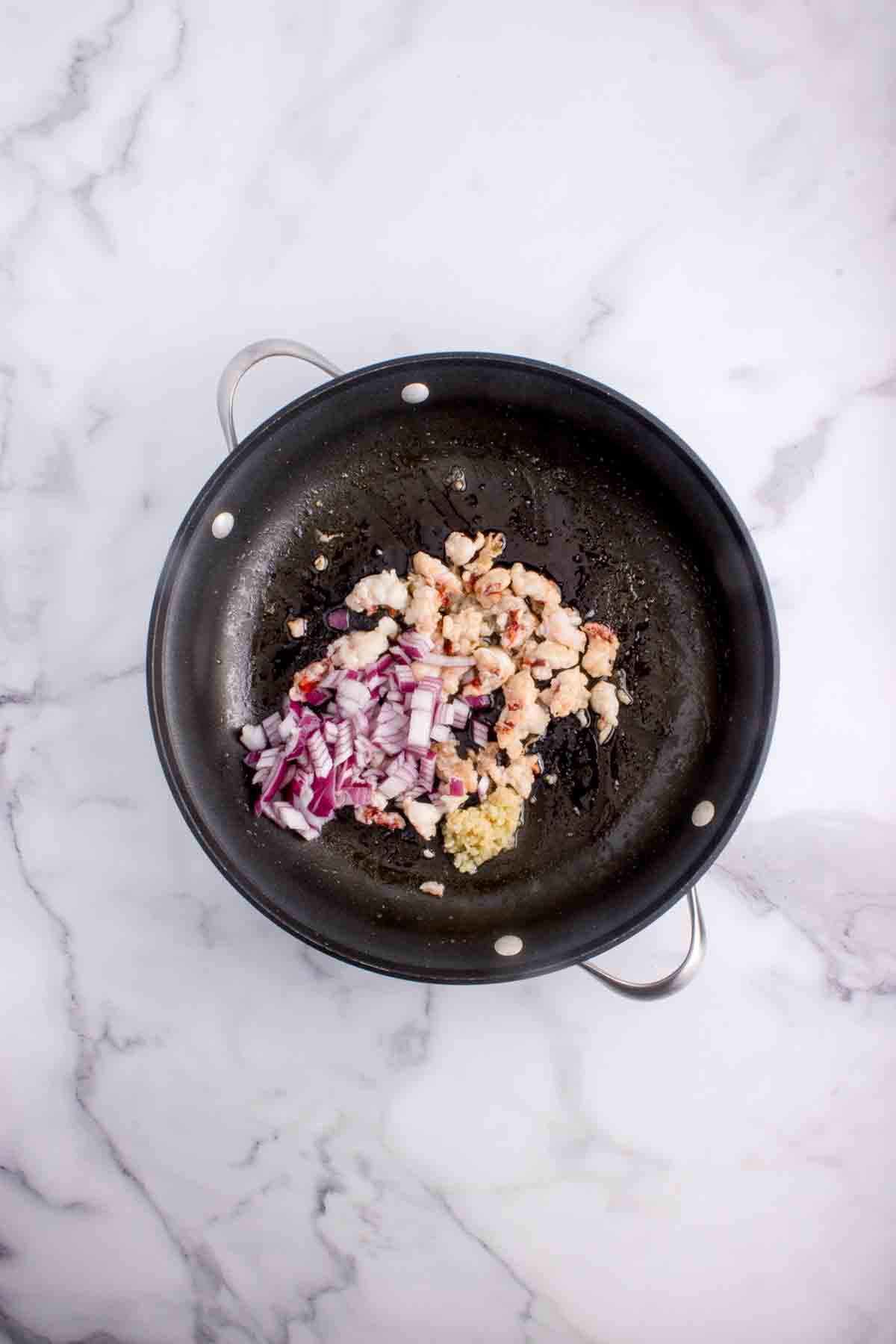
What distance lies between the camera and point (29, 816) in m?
1.29

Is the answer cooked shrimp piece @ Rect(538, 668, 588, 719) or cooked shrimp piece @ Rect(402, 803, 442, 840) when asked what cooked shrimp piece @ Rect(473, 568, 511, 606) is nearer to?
cooked shrimp piece @ Rect(538, 668, 588, 719)

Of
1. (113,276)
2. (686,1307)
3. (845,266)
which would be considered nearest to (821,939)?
(686,1307)

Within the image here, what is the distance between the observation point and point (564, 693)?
1193 millimetres

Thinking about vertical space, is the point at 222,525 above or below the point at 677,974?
above

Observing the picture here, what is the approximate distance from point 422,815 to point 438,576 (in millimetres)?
298

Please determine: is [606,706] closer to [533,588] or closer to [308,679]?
[533,588]

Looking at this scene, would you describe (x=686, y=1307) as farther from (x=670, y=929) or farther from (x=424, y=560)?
Answer: (x=424, y=560)

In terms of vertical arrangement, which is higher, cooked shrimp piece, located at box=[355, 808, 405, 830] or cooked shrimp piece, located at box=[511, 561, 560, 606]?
cooked shrimp piece, located at box=[511, 561, 560, 606]

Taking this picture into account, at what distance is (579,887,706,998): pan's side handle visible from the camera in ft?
3.75

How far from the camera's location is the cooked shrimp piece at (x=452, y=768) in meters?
1.20

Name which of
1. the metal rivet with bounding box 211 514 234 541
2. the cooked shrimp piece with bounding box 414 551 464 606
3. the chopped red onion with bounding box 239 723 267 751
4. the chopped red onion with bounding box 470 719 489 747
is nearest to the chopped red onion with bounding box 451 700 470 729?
the chopped red onion with bounding box 470 719 489 747

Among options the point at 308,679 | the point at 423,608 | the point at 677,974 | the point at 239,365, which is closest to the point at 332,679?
the point at 308,679

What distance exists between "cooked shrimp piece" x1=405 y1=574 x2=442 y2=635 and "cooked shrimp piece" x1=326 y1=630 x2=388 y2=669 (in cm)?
4

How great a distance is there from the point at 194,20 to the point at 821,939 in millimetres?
1483
